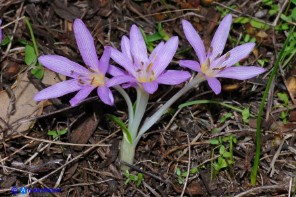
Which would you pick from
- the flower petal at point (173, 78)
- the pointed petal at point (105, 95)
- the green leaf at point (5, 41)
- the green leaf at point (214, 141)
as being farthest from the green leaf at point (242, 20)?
the green leaf at point (5, 41)

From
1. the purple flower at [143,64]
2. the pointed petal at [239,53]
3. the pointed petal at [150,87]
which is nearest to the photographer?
the pointed petal at [150,87]

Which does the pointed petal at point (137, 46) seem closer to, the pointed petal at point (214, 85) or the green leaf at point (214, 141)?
the pointed petal at point (214, 85)

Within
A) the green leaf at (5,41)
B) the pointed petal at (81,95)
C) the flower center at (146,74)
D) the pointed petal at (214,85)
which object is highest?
the pointed petal at (214,85)

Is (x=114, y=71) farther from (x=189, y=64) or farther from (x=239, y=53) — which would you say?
(x=239, y=53)

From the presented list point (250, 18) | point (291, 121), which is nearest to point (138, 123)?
point (291, 121)

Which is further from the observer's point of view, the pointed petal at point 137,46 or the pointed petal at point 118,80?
the pointed petal at point 137,46

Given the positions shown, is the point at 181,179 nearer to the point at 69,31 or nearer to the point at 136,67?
the point at 136,67

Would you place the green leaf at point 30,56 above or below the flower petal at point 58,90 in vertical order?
below
